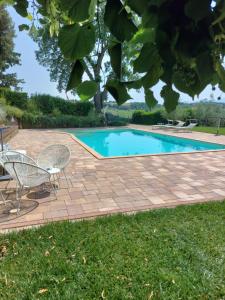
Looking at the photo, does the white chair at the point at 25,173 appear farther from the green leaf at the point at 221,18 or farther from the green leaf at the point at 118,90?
the green leaf at the point at 221,18

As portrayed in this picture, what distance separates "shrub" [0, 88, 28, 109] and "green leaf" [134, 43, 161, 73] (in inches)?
888

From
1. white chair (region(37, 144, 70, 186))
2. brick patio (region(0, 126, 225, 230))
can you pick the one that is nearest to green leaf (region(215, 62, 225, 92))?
brick patio (region(0, 126, 225, 230))

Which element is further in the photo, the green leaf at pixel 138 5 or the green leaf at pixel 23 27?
the green leaf at pixel 23 27

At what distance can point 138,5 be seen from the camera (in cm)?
57

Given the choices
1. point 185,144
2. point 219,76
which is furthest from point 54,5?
point 185,144

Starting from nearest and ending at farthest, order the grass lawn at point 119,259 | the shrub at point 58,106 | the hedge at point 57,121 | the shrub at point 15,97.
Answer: the grass lawn at point 119,259, the hedge at point 57,121, the shrub at point 15,97, the shrub at point 58,106

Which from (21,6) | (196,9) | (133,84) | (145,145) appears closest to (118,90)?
(133,84)

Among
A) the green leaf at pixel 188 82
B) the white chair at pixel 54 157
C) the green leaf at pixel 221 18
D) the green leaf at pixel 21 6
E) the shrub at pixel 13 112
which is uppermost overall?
the green leaf at pixel 21 6

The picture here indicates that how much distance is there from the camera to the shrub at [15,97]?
21.5 m

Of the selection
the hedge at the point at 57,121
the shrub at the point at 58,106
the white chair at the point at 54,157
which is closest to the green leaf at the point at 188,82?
the white chair at the point at 54,157

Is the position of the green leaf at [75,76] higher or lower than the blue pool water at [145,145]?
higher

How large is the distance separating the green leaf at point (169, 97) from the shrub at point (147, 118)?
21.5 meters

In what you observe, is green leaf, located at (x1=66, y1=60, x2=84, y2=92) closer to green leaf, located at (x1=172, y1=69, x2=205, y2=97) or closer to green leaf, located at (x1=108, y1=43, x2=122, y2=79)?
green leaf, located at (x1=108, y1=43, x2=122, y2=79)

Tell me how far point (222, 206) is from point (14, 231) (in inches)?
121
